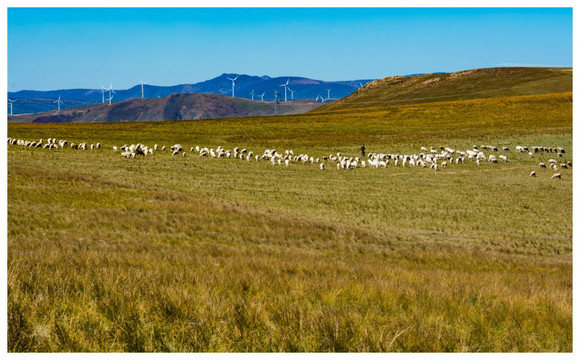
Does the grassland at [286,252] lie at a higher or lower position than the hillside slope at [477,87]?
lower

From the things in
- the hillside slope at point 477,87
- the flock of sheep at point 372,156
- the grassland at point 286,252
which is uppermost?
the hillside slope at point 477,87

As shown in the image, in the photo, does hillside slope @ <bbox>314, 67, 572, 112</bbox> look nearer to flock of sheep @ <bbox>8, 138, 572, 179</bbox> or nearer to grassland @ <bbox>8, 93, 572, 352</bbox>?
grassland @ <bbox>8, 93, 572, 352</bbox>

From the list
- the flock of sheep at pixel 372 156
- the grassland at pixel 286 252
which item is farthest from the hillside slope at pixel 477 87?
the flock of sheep at pixel 372 156

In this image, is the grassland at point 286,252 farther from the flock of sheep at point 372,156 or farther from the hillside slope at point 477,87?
the hillside slope at point 477,87

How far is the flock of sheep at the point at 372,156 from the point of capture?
167 feet

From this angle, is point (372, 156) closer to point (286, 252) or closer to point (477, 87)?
point (286, 252)

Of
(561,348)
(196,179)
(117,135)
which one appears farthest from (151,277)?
(117,135)

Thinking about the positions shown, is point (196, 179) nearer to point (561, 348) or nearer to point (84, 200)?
point (84, 200)

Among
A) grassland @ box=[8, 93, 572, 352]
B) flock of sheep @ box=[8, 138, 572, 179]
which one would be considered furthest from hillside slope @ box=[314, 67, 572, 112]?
flock of sheep @ box=[8, 138, 572, 179]

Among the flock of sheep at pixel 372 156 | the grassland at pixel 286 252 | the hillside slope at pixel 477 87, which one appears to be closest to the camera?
the grassland at pixel 286 252

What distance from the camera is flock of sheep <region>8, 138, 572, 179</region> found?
51.0 meters

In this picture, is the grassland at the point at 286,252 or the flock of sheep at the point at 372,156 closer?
the grassland at the point at 286,252

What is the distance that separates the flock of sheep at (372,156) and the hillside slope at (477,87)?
99799 millimetres

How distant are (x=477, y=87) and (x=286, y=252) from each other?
557 ft
